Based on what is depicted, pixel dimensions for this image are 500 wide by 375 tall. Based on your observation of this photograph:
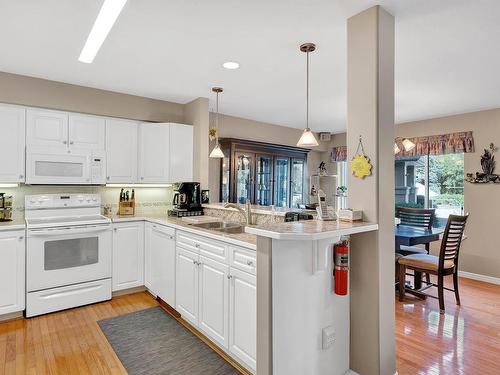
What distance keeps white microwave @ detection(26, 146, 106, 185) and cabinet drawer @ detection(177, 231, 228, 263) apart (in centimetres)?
154

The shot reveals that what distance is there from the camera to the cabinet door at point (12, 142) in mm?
3160

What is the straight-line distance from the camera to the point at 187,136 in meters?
4.23

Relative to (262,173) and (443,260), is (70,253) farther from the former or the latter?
(443,260)

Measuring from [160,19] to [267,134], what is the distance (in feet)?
12.3

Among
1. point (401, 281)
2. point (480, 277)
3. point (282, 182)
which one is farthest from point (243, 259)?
point (480, 277)

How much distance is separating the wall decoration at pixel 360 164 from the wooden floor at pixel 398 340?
4.86 ft

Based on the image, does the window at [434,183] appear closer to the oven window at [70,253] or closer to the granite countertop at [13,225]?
the oven window at [70,253]

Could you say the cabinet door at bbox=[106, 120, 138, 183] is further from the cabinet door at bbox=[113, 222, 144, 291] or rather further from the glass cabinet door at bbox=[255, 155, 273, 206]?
the glass cabinet door at bbox=[255, 155, 273, 206]

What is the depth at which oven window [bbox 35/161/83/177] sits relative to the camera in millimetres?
3344

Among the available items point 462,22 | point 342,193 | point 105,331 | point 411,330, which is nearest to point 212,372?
point 105,331

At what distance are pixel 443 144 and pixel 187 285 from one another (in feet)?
15.0

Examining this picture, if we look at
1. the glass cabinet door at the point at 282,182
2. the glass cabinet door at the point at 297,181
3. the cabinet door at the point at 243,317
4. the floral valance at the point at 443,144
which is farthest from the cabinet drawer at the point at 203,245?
the floral valance at the point at 443,144

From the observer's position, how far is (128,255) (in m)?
3.60

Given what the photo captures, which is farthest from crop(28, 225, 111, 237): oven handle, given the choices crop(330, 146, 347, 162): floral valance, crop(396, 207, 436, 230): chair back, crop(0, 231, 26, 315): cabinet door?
crop(330, 146, 347, 162): floral valance
